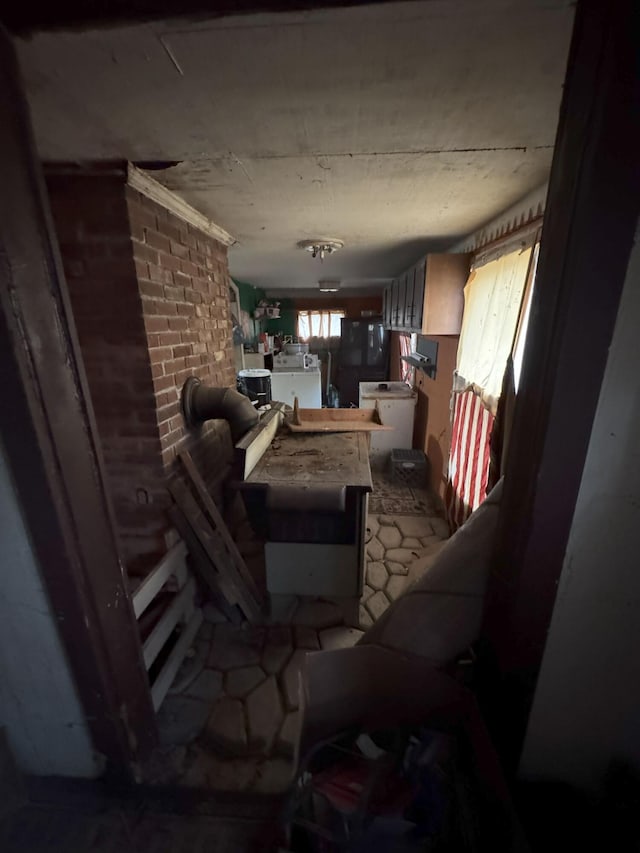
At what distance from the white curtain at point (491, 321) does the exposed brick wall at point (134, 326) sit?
1.71 metres

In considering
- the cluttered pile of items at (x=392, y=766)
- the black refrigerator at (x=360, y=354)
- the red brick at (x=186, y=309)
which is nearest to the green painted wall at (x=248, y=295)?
the black refrigerator at (x=360, y=354)

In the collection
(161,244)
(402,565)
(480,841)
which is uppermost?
(161,244)

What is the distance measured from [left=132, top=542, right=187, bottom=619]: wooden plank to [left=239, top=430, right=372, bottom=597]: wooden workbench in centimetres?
40

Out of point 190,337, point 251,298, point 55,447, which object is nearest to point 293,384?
point 251,298

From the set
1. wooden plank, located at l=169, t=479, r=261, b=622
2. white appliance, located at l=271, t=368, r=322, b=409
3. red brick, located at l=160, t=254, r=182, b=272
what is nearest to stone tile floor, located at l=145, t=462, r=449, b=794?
wooden plank, located at l=169, t=479, r=261, b=622

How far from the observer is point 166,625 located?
4.94 feet

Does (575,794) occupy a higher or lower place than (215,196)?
lower

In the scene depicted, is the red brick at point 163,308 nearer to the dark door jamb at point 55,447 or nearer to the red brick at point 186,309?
the red brick at point 186,309

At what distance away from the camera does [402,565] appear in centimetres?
243

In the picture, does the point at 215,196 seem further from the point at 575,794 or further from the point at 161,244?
the point at 575,794

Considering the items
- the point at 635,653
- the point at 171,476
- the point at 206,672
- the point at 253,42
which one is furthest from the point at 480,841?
the point at 253,42

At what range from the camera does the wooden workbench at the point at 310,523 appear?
1.60m

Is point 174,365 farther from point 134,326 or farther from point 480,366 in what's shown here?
point 480,366

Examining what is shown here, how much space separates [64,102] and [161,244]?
0.64 m
